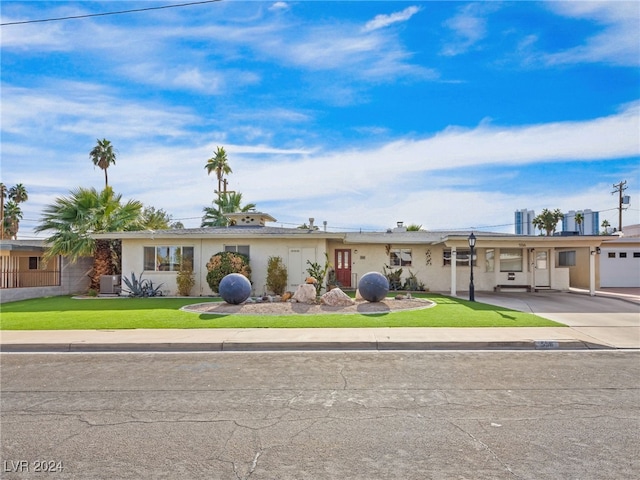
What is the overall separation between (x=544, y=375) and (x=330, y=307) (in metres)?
8.38

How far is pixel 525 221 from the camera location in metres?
58.2

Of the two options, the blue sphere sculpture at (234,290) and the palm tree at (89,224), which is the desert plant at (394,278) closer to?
the blue sphere sculpture at (234,290)

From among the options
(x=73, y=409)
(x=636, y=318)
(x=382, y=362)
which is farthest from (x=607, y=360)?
(x=73, y=409)

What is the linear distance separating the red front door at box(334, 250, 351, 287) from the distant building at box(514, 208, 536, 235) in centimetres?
3799

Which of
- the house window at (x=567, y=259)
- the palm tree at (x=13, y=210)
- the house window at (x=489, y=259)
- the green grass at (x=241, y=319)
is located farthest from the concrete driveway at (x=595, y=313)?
the palm tree at (x=13, y=210)

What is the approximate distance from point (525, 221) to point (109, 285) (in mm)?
52612

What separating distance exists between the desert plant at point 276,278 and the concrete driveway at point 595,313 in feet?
28.2

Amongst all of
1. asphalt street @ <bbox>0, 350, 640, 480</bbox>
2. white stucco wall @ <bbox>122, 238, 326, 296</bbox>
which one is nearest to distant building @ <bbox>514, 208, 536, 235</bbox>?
white stucco wall @ <bbox>122, 238, 326, 296</bbox>

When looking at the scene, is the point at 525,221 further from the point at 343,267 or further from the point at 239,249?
the point at 239,249

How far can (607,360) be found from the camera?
8039mm

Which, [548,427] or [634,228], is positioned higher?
Answer: [634,228]

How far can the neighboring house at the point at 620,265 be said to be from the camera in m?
26.0

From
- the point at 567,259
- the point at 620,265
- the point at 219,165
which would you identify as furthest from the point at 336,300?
the point at 219,165

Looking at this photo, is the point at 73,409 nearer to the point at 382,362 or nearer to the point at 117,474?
the point at 117,474
